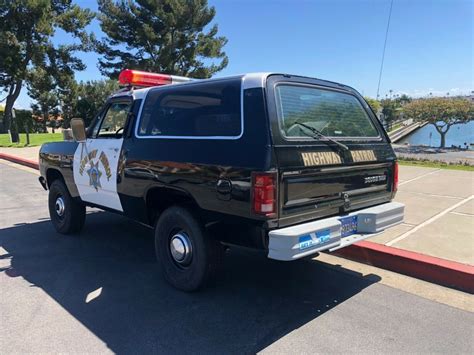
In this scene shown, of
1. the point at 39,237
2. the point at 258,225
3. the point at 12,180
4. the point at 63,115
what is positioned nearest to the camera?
the point at 258,225

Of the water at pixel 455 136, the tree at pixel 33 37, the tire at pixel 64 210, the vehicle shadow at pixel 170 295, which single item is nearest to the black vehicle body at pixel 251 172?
the vehicle shadow at pixel 170 295

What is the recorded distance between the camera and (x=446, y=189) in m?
7.81

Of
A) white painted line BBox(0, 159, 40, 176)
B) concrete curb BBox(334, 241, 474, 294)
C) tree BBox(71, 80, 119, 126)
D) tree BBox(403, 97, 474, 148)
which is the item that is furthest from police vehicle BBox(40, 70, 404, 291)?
tree BBox(71, 80, 119, 126)

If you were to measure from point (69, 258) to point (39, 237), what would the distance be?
1.20 meters

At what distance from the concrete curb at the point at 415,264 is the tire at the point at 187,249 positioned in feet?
6.08

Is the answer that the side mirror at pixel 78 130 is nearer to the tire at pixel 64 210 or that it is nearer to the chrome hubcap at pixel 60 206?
the tire at pixel 64 210

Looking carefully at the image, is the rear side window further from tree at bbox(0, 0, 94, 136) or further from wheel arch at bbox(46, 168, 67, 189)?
tree at bbox(0, 0, 94, 136)

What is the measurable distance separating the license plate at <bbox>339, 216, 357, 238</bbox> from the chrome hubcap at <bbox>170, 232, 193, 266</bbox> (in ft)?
4.46

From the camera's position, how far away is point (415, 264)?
13.7 feet

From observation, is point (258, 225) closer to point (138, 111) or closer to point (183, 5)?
point (138, 111)

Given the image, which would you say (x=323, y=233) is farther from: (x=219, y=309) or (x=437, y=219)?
(x=437, y=219)

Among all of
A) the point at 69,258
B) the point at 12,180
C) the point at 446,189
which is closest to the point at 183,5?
the point at 12,180

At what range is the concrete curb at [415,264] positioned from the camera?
12.9 feet

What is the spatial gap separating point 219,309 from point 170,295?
546mm
